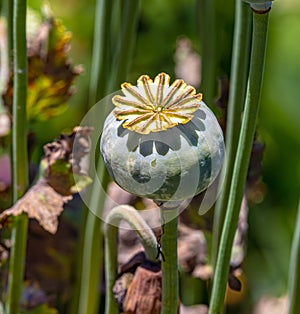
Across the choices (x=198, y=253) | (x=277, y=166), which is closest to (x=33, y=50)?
(x=198, y=253)

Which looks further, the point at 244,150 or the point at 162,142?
the point at 244,150

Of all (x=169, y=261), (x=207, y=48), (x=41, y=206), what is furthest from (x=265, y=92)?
(x=169, y=261)

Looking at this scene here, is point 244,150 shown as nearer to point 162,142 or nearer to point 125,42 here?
point 162,142

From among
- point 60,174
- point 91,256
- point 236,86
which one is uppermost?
point 236,86

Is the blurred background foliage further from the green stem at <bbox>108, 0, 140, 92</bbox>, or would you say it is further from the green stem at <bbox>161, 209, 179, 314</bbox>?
the green stem at <bbox>161, 209, 179, 314</bbox>

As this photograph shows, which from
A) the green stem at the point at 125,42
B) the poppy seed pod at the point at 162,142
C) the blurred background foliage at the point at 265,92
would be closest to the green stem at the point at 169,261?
the poppy seed pod at the point at 162,142

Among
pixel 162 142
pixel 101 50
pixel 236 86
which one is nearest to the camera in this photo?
pixel 162 142

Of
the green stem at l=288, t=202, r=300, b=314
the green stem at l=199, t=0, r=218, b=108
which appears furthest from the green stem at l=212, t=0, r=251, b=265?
the green stem at l=199, t=0, r=218, b=108

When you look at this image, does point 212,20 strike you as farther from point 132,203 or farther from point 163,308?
point 163,308
